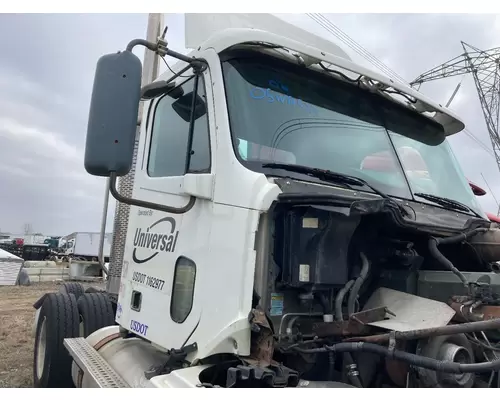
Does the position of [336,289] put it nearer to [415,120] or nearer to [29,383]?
[415,120]

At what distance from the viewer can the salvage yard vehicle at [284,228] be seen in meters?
2.18

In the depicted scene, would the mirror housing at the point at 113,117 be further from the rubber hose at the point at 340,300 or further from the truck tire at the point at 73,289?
the truck tire at the point at 73,289

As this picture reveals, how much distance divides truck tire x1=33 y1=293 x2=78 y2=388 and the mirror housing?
8.08ft

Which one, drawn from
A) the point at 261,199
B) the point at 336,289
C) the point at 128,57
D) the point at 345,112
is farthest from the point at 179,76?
the point at 336,289

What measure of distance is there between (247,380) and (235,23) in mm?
2208

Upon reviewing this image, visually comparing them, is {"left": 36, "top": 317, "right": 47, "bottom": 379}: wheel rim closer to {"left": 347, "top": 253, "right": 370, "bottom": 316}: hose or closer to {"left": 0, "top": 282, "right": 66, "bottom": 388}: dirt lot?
{"left": 0, "top": 282, "right": 66, "bottom": 388}: dirt lot

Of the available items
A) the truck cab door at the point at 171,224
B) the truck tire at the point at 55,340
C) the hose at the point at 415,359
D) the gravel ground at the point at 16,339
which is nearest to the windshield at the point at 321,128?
the truck cab door at the point at 171,224

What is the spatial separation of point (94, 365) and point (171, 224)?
1.06 m

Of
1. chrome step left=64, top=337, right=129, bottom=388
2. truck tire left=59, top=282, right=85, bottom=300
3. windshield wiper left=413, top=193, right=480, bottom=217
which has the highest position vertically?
windshield wiper left=413, top=193, right=480, bottom=217

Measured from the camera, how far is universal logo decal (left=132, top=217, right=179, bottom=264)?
285 cm

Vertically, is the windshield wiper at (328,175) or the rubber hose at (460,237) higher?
the windshield wiper at (328,175)

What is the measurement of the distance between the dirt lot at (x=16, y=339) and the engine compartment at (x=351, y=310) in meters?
3.82

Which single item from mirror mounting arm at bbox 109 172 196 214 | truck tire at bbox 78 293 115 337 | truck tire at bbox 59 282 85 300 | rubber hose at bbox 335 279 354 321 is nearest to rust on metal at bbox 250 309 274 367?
rubber hose at bbox 335 279 354 321

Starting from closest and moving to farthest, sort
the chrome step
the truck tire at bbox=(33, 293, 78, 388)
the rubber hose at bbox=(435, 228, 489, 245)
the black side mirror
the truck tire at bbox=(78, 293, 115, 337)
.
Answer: the rubber hose at bbox=(435, 228, 489, 245) → the chrome step → the black side mirror → the truck tire at bbox=(33, 293, 78, 388) → the truck tire at bbox=(78, 293, 115, 337)
